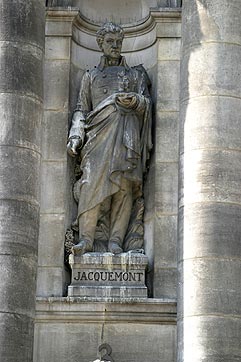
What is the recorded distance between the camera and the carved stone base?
54.6 feet

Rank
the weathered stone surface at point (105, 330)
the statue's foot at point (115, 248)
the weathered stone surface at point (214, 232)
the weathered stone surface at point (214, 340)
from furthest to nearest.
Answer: the statue's foot at point (115, 248) < the weathered stone surface at point (105, 330) < the weathered stone surface at point (214, 232) < the weathered stone surface at point (214, 340)

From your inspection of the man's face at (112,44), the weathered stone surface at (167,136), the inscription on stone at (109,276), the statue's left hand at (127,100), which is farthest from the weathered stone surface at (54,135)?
the inscription on stone at (109,276)

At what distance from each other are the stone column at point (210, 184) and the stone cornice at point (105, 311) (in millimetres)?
861

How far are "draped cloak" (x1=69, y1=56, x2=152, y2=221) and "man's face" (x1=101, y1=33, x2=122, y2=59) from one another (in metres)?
0.14

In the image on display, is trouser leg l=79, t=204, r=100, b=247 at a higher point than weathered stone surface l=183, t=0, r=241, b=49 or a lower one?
lower

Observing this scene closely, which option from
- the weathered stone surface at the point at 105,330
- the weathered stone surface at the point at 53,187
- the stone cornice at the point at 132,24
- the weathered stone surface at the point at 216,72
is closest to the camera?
the weathered stone surface at the point at 216,72

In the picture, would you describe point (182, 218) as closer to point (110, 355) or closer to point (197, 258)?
point (197, 258)

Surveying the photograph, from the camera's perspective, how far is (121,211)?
56.3ft

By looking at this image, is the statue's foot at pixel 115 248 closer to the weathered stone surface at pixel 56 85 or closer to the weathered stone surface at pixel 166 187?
the weathered stone surface at pixel 166 187

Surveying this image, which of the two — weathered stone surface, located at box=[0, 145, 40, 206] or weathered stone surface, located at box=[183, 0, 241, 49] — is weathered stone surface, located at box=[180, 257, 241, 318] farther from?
weathered stone surface, located at box=[183, 0, 241, 49]

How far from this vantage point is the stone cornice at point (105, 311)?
16484mm

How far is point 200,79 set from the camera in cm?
1605

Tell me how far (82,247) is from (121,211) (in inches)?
30.9

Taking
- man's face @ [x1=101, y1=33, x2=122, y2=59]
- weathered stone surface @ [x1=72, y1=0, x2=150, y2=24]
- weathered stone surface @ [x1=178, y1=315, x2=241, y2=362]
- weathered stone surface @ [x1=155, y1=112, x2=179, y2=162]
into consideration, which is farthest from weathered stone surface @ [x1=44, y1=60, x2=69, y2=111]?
weathered stone surface @ [x1=178, y1=315, x2=241, y2=362]
